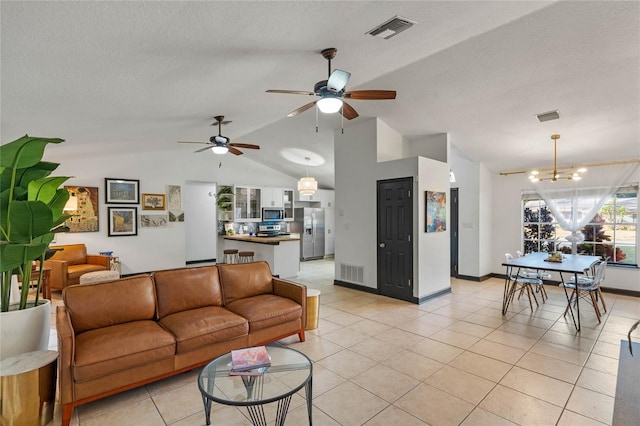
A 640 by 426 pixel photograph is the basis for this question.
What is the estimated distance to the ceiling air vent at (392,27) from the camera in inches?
98.1

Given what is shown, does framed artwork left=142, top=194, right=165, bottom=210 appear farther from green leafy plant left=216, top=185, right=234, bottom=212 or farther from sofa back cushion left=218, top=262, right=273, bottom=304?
sofa back cushion left=218, top=262, right=273, bottom=304

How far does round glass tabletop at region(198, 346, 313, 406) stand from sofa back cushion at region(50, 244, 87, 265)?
546 cm

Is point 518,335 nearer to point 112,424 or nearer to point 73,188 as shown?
point 112,424

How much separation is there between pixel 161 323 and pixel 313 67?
2853 millimetres

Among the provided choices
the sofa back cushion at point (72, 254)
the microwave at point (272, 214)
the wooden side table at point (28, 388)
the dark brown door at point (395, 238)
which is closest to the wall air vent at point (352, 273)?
the dark brown door at point (395, 238)

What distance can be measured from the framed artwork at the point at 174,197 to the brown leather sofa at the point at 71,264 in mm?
2001

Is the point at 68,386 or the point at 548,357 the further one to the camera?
the point at 548,357

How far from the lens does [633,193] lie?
18.3ft

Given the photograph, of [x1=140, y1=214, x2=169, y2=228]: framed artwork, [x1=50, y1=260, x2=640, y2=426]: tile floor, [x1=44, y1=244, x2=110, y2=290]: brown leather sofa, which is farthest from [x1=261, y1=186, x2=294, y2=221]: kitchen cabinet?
[x1=50, y1=260, x2=640, y2=426]: tile floor

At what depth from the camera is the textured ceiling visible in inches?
Result: 80.3

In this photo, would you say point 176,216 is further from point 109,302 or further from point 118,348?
point 118,348

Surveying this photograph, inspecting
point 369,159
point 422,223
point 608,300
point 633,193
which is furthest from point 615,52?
point 608,300

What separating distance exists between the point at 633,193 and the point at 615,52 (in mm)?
3757

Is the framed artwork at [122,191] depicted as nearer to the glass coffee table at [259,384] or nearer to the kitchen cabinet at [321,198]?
the kitchen cabinet at [321,198]
